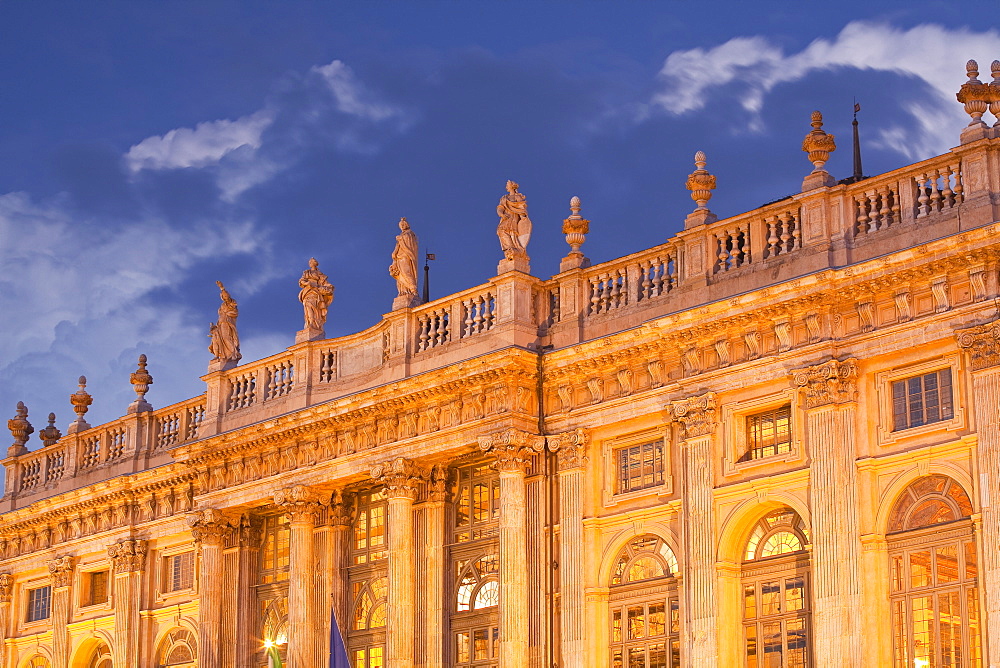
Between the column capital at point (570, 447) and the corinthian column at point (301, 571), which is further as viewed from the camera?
the corinthian column at point (301, 571)

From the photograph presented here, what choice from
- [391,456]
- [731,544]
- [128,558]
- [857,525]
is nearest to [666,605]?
[731,544]

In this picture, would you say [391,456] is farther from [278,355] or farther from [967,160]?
[967,160]

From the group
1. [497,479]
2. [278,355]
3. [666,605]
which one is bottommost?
[666,605]

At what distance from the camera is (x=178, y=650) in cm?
3900

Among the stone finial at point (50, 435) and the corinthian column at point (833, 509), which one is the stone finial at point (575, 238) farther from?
the stone finial at point (50, 435)

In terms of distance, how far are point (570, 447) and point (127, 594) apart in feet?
42.2

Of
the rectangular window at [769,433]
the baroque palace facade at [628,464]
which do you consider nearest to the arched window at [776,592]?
the baroque palace facade at [628,464]

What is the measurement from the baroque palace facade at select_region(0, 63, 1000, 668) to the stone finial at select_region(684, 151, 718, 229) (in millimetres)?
49

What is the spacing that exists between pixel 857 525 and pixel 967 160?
Answer: 566cm

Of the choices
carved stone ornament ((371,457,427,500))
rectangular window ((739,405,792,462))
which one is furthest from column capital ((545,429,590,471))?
rectangular window ((739,405,792,462))

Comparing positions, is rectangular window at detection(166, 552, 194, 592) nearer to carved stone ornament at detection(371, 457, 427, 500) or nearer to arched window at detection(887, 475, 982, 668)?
carved stone ornament at detection(371, 457, 427, 500)

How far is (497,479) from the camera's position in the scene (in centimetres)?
3325

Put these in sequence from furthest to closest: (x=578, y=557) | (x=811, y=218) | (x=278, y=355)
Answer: (x=278, y=355)
(x=578, y=557)
(x=811, y=218)

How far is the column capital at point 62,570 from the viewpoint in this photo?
41750 mm
